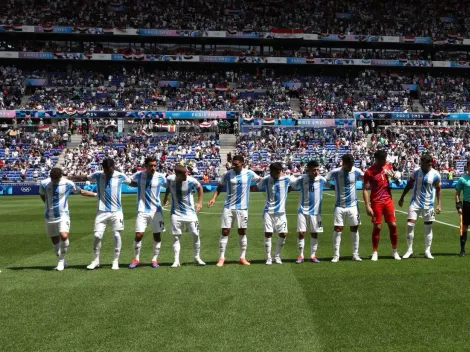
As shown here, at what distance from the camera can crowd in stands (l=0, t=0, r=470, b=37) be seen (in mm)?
66812

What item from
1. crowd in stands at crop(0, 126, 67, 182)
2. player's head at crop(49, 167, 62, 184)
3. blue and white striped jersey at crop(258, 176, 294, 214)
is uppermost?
player's head at crop(49, 167, 62, 184)

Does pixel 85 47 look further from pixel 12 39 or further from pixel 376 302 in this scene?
pixel 376 302

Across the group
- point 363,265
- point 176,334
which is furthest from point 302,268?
point 176,334

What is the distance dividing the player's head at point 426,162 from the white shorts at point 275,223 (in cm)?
338

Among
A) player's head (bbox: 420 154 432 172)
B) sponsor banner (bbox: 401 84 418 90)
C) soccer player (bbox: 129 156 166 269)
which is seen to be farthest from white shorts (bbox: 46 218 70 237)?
sponsor banner (bbox: 401 84 418 90)

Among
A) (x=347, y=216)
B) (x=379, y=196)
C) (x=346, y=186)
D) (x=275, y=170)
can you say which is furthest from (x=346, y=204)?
(x=275, y=170)

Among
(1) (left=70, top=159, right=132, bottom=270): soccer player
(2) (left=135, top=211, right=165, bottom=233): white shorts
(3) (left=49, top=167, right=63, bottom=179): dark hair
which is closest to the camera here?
(3) (left=49, top=167, right=63, bottom=179): dark hair

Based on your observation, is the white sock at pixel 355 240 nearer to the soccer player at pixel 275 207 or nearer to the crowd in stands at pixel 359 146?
the soccer player at pixel 275 207

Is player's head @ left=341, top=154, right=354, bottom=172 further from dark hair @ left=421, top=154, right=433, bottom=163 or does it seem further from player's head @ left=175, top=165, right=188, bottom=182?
player's head @ left=175, top=165, right=188, bottom=182

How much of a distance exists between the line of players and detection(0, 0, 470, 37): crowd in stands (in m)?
58.2

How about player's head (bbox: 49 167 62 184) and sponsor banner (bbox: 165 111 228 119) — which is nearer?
player's head (bbox: 49 167 62 184)

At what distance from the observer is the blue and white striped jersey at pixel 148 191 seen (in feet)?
38.6

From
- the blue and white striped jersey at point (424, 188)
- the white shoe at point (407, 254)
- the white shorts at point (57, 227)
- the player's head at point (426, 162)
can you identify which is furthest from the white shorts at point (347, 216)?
the white shorts at point (57, 227)

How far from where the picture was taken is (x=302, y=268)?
11.3 metres
